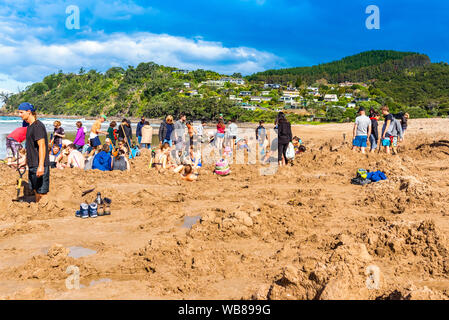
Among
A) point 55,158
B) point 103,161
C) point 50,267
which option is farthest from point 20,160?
point 50,267

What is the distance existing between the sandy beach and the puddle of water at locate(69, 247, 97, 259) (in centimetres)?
1

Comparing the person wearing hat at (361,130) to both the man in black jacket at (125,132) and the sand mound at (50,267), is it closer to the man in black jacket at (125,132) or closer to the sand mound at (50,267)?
the man in black jacket at (125,132)

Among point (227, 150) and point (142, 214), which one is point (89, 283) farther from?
point (227, 150)

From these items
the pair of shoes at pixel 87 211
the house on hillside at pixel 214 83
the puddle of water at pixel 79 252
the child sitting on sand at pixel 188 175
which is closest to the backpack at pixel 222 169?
the child sitting on sand at pixel 188 175

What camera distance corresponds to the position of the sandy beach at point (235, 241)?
9.79ft

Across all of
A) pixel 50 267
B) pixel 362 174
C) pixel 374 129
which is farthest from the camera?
pixel 374 129

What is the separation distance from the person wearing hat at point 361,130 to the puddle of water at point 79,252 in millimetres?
7721

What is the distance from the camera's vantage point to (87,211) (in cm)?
558

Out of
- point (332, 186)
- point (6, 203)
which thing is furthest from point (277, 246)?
point (6, 203)

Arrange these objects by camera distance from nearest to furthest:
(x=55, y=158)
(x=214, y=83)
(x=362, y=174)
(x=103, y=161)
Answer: (x=362, y=174)
(x=103, y=161)
(x=55, y=158)
(x=214, y=83)

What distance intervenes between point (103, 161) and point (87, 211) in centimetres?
347

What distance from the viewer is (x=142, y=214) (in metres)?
5.80

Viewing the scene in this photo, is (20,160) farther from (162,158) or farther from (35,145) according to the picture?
(35,145)

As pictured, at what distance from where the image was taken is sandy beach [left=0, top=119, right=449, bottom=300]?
117 inches
